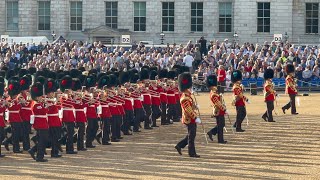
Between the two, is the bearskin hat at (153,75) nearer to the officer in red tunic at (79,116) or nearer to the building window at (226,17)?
the officer in red tunic at (79,116)

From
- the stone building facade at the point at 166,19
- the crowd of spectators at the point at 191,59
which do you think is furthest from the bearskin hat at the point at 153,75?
the stone building facade at the point at 166,19

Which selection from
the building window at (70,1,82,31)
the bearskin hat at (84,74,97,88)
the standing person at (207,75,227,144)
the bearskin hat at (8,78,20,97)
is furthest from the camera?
the building window at (70,1,82,31)

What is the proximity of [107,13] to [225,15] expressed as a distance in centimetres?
713

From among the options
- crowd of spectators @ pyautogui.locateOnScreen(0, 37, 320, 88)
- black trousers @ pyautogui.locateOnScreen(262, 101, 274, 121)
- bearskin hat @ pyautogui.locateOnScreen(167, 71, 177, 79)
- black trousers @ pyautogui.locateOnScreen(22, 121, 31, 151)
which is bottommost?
black trousers @ pyautogui.locateOnScreen(22, 121, 31, 151)

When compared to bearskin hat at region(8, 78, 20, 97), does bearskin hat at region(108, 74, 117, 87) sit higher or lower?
higher

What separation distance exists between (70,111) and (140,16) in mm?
36850

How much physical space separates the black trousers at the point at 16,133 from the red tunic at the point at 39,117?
4.97ft

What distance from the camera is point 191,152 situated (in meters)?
24.2

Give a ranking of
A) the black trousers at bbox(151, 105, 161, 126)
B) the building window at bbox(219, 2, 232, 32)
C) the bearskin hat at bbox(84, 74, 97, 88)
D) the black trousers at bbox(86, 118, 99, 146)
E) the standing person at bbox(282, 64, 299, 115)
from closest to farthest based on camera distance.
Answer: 1. the black trousers at bbox(86, 118, 99, 146)
2. the bearskin hat at bbox(84, 74, 97, 88)
3. the black trousers at bbox(151, 105, 161, 126)
4. the standing person at bbox(282, 64, 299, 115)
5. the building window at bbox(219, 2, 232, 32)

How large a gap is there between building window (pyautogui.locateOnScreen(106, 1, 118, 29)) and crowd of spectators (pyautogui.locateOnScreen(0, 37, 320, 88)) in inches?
478

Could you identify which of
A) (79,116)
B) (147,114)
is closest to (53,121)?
(79,116)

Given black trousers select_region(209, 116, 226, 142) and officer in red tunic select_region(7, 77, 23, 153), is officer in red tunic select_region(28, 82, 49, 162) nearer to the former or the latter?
officer in red tunic select_region(7, 77, 23, 153)

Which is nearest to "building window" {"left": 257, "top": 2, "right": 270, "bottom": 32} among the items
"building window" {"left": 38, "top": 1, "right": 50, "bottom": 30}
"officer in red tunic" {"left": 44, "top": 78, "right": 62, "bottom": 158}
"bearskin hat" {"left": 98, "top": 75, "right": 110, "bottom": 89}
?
"building window" {"left": 38, "top": 1, "right": 50, "bottom": 30}

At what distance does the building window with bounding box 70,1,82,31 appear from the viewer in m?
62.5
